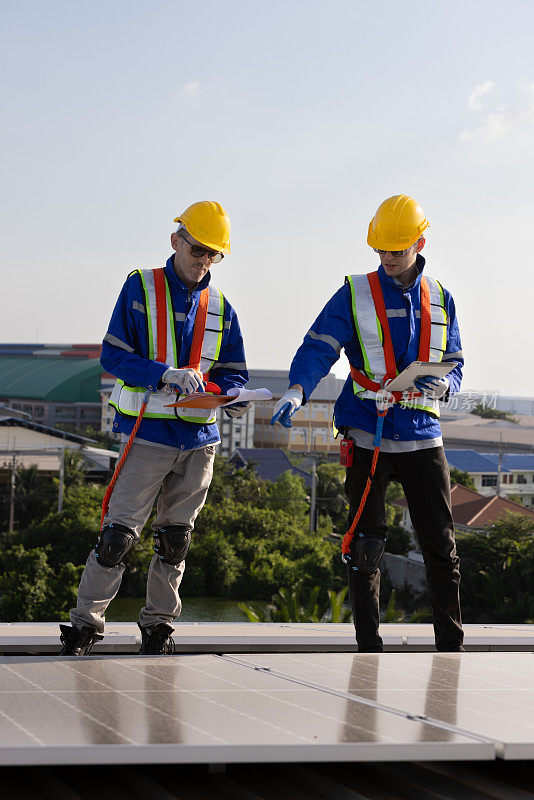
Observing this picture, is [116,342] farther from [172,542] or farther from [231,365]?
[172,542]

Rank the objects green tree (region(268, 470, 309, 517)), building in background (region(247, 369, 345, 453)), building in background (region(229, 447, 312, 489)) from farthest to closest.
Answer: building in background (region(247, 369, 345, 453)), building in background (region(229, 447, 312, 489)), green tree (region(268, 470, 309, 517))

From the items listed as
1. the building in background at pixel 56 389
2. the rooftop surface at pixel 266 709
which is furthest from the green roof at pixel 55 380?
the rooftop surface at pixel 266 709

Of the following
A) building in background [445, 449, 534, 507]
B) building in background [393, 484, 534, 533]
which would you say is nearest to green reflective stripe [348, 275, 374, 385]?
building in background [393, 484, 534, 533]

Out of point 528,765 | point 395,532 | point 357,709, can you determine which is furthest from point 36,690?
point 395,532

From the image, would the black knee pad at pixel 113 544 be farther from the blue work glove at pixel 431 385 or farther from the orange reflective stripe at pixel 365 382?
the blue work glove at pixel 431 385

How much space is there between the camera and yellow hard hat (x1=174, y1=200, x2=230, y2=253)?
5008 mm

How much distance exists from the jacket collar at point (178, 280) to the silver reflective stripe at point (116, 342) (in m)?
0.38

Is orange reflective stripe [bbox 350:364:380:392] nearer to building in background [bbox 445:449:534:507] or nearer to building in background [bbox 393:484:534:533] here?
building in background [bbox 393:484:534:533]

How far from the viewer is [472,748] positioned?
283cm

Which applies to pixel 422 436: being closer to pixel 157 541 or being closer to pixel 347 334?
pixel 347 334

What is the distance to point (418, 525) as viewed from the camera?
5.21 meters

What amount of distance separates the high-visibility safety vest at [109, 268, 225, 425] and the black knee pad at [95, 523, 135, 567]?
0.56 m

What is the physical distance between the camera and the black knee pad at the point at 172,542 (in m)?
4.92

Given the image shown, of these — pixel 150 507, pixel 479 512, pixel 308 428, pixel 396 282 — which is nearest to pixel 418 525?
pixel 396 282
